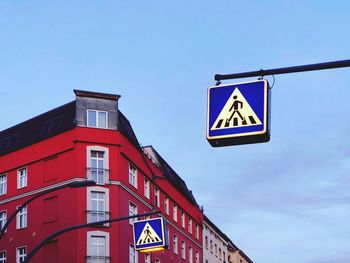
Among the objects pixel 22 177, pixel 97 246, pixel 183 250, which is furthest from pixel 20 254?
pixel 183 250

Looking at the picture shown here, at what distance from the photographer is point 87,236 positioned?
1828 inches

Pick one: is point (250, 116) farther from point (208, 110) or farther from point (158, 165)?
point (158, 165)

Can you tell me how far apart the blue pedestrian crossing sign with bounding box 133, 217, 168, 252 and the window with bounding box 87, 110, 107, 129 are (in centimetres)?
2286

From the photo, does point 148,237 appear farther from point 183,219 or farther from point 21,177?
point 183,219

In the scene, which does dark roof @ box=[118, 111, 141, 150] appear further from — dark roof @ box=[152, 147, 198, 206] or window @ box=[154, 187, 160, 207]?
dark roof @ box=[152, 147, 198, 206]

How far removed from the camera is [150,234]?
26156 millimetres

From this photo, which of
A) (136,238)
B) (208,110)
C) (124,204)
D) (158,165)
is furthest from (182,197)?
(208,110)

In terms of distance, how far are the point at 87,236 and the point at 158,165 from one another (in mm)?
13699

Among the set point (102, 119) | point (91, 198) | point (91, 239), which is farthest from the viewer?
point (102, 119)

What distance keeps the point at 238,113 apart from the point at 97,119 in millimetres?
40940

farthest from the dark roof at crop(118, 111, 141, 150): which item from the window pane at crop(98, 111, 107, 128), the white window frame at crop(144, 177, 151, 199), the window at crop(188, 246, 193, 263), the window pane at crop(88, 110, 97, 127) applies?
the window at crop(188, 246, 193, 263)

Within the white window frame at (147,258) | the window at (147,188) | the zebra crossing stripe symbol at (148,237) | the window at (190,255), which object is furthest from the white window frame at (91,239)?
the zebra crossing stripe symbol at (148,237)

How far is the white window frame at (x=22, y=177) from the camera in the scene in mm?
50697

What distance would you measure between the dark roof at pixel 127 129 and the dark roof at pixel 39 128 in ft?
10.9
